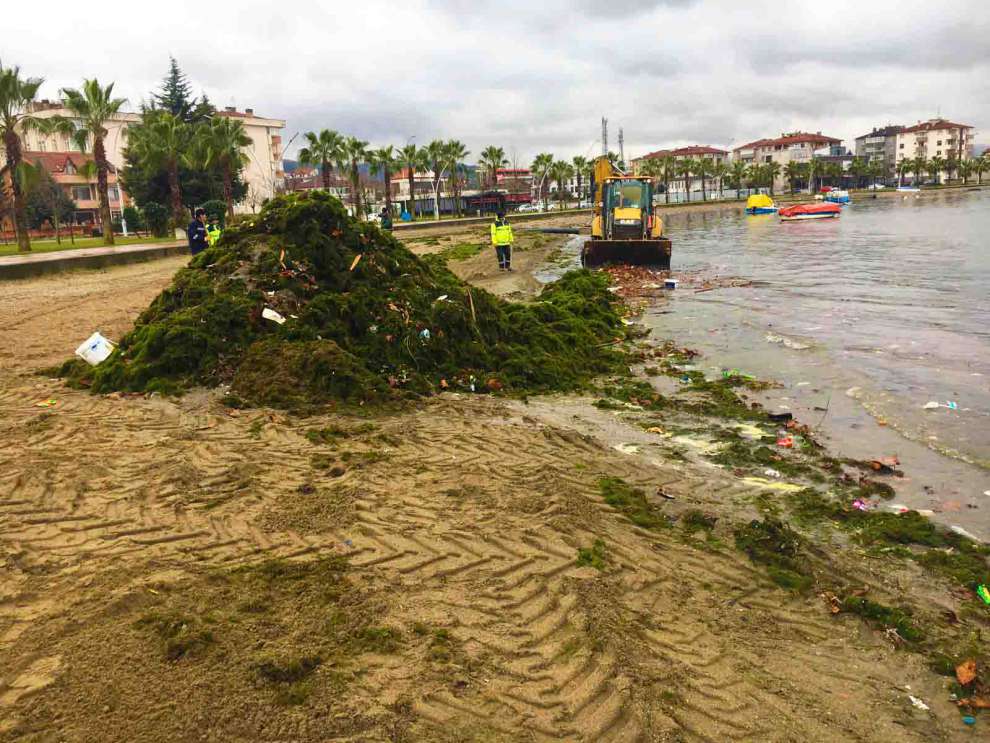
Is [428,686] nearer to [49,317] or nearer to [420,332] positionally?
[420,332]

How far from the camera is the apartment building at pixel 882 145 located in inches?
6358

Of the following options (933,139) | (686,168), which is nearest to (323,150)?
(686,168)

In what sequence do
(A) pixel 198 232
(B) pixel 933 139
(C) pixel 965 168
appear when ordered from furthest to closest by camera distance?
(B) pixel 933 139, (C) pixel 965 168, (A) pixel 198 232

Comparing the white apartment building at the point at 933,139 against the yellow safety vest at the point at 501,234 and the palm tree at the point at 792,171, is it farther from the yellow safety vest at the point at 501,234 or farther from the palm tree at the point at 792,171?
the yellow safety vest at the point at 501,234

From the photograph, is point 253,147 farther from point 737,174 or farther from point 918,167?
point 918,167

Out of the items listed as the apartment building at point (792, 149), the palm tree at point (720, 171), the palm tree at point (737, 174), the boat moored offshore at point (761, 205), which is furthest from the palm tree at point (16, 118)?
the apartment building at point (792, 149)

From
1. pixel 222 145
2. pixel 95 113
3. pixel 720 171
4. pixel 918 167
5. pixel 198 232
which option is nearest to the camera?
pixel 198 232

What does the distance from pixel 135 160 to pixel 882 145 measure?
17263cm

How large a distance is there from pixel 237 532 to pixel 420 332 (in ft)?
14.6

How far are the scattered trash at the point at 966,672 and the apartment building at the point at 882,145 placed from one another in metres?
183

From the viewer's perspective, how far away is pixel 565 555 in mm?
4156

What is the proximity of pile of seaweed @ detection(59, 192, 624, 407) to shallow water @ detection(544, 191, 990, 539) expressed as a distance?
2795 mm

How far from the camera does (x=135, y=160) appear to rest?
46.3 metres

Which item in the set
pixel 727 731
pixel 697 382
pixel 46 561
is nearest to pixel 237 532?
pixel 46 561
